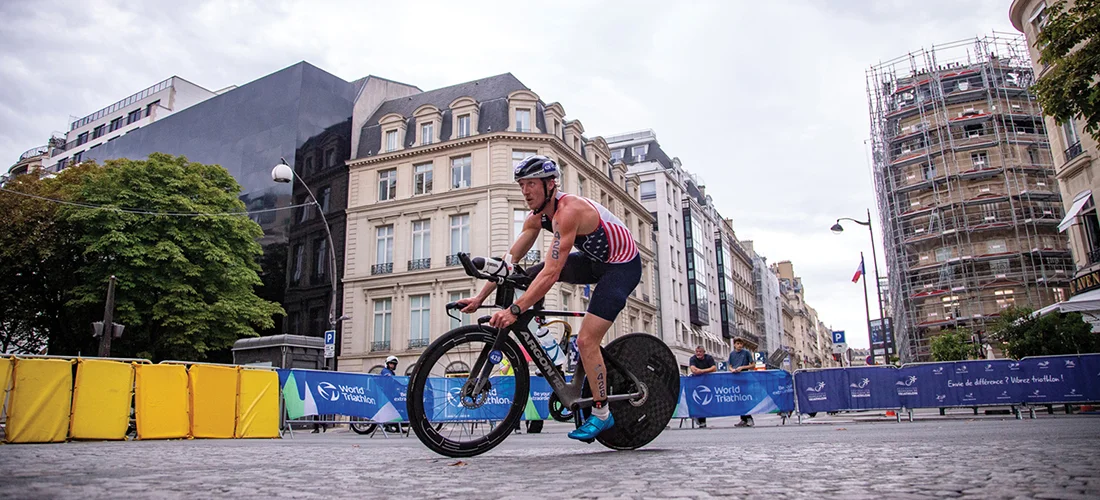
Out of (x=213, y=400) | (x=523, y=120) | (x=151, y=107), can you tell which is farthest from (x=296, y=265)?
(x=151, y=107)

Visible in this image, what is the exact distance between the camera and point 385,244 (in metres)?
40.2

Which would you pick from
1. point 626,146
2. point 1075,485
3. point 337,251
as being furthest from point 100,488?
point 626,146

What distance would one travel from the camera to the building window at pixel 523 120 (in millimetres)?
39509

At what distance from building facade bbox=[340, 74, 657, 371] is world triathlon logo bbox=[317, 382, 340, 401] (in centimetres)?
2120

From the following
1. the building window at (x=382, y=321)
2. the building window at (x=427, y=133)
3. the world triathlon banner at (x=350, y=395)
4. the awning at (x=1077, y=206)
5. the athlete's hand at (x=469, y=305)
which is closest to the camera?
the athlete's hand at (x=469, y=305)

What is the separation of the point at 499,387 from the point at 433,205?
3543cm

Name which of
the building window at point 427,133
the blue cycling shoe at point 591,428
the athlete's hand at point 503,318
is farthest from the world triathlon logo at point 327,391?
the building window at point 427,133

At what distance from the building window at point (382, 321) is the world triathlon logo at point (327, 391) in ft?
79.8

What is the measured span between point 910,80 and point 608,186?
2498 cm

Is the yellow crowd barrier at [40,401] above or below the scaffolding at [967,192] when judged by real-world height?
below

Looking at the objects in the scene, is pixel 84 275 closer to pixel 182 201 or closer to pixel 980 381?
pixel 182 201

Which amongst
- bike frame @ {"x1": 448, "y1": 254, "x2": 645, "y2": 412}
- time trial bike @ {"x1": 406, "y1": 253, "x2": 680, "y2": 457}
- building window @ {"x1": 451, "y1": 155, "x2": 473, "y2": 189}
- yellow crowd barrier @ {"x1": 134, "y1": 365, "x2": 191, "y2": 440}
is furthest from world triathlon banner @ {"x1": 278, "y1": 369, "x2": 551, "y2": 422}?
building window @ {"x1": 451, "y1": 155, "x2": 473, "y2": 189}

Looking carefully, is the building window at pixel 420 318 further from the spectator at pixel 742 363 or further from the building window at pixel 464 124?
the spectator at pixel 742 363

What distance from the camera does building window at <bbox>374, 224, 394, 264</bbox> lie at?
40.0 m
